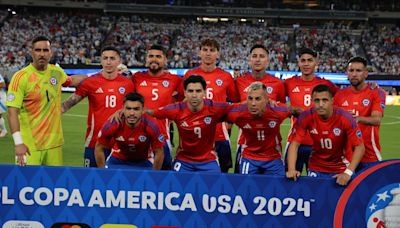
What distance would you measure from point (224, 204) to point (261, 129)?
4.46 ft

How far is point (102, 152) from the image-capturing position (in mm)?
6180

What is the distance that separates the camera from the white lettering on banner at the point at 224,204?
4.97 metres

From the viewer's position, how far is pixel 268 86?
706 centimetres

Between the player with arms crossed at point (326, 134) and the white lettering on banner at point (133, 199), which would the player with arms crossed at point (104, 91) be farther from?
the player with arms crossed at point (326, 134)

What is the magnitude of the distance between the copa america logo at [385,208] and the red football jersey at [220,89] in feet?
9.29

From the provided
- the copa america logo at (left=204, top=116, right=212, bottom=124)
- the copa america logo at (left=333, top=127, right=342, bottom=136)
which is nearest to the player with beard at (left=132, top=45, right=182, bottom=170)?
the copa america logo at (left=204, top=116, right=212, bottom=124)

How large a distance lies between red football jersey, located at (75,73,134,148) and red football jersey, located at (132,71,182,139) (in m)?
0.23

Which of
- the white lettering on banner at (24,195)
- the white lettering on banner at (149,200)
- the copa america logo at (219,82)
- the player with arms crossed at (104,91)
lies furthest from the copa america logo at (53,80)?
the copa america logo at (219,82)

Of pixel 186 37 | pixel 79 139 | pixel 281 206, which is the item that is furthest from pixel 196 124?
pixel 186 37

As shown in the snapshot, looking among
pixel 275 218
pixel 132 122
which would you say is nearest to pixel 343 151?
pixel 275 218

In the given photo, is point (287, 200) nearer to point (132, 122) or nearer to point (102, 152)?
point (132, 122)

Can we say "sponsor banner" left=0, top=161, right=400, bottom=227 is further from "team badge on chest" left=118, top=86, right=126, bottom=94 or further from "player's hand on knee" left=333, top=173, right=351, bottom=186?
"team badge on chest" left=118, top=86, right=126, bottom=94

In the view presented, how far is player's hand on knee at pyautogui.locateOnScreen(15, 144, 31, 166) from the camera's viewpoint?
5262 mm

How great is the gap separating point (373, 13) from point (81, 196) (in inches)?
1799
